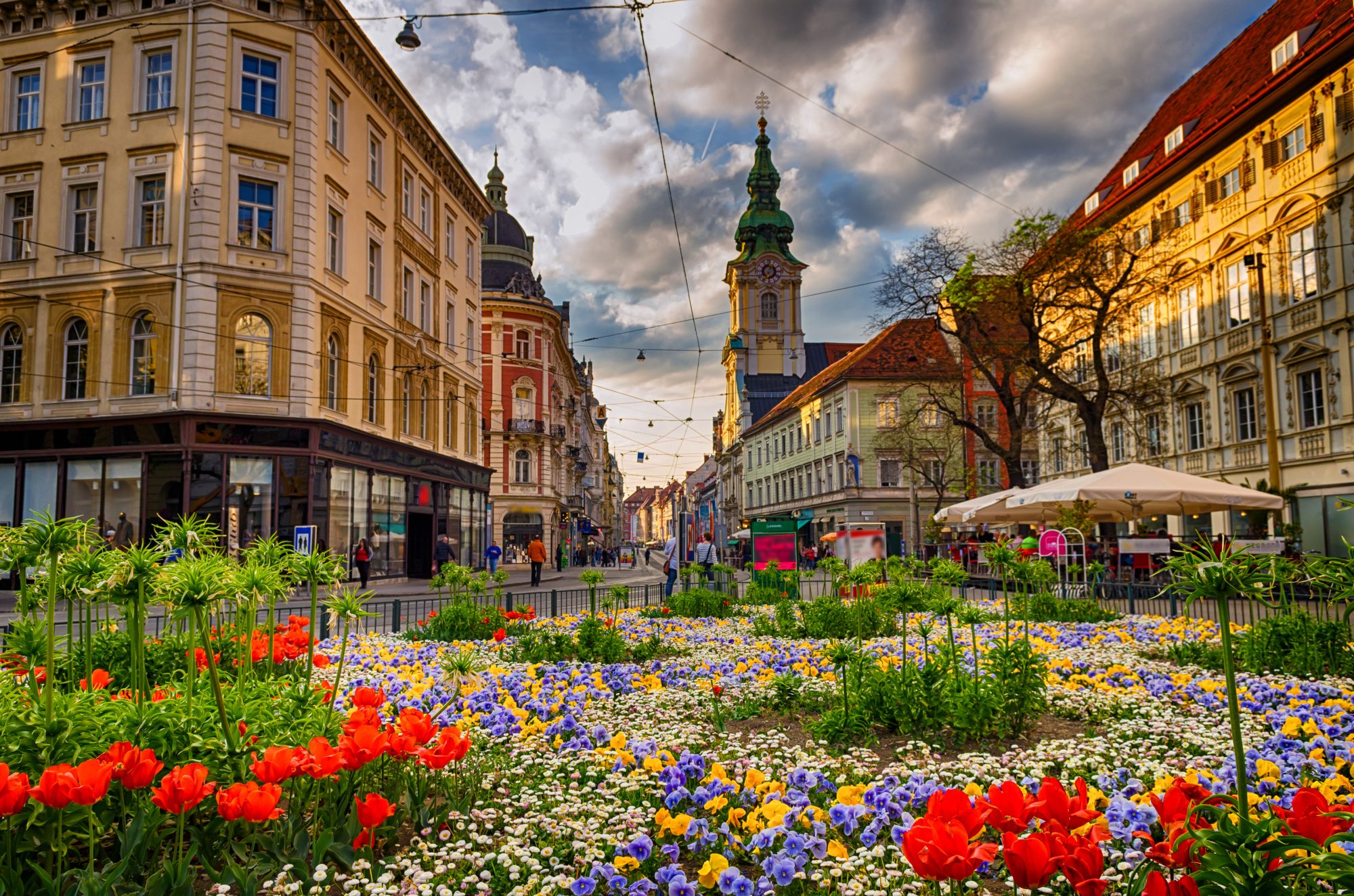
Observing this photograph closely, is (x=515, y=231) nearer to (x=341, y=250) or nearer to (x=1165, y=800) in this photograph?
(x=341, y=250)

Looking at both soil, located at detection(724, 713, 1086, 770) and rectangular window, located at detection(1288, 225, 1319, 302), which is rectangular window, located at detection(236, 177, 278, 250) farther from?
rectangular window, located at detection(1288, 225, 1319, 302)

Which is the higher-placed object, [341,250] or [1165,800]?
[341,250]

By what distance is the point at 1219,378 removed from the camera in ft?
99.3

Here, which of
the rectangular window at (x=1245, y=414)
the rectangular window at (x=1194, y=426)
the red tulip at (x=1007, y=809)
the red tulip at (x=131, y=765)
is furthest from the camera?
the rectangular window at (x=1194, y=426)

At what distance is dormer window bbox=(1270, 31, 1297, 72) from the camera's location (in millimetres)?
27333

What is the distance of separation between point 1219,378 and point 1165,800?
33.2 m

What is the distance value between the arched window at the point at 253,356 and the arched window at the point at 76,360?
439 cm

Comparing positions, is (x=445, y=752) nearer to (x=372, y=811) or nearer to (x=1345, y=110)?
(x=372, y=811)

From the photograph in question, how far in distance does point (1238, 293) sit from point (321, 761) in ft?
111

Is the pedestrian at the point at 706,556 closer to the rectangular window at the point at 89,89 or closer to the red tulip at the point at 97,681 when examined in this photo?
the red tulip at the point at 97,681

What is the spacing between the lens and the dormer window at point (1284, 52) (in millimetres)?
27333

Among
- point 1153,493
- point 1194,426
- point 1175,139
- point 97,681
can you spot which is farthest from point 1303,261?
point 97,681

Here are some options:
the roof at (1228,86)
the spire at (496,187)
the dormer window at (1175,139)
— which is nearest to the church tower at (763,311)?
the spire at (496,187)

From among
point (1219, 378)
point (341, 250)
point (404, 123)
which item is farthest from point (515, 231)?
point (1219, 378)
